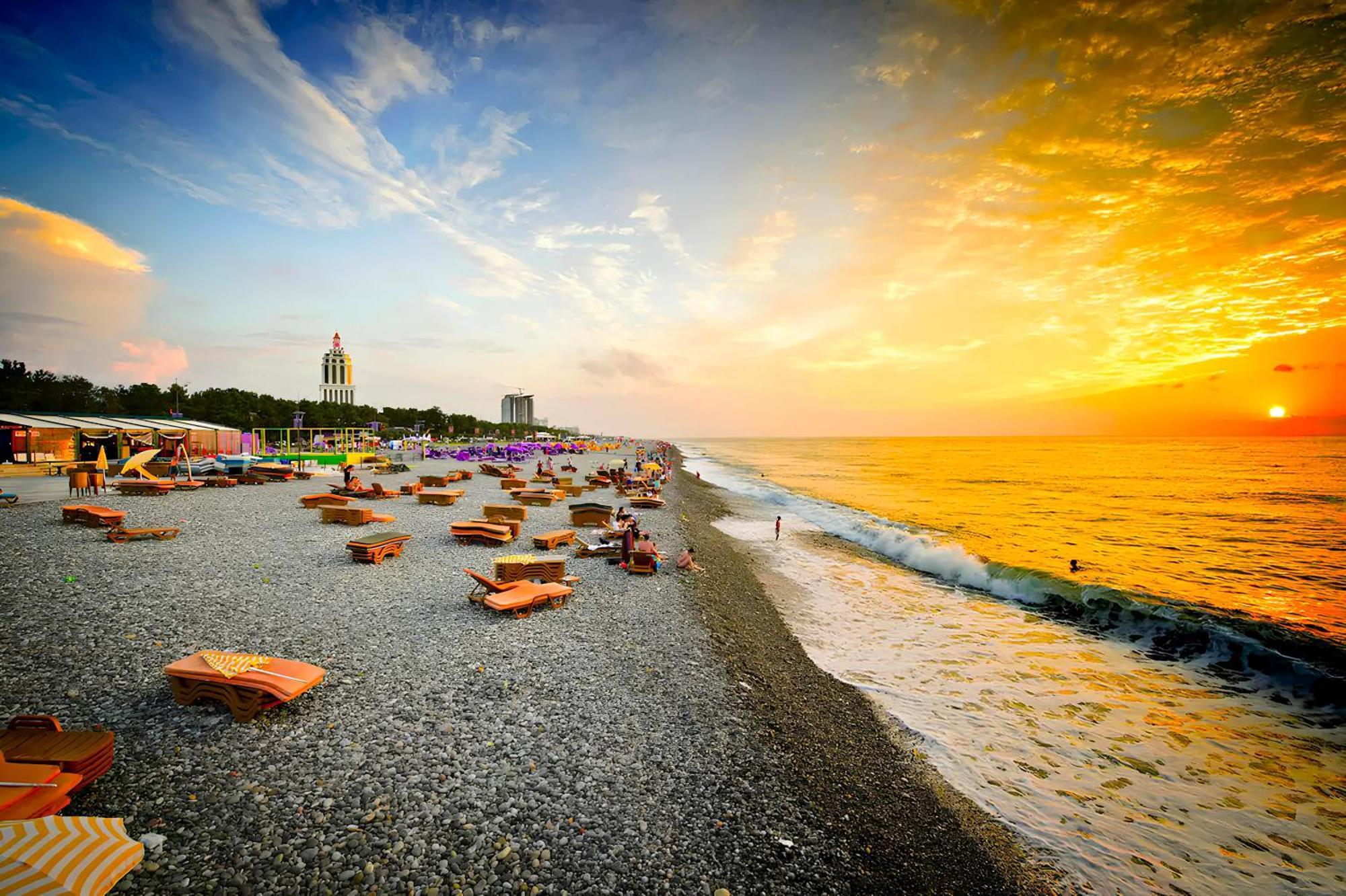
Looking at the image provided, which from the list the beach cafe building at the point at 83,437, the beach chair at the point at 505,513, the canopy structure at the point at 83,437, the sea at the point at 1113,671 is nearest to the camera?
the sea at the point at 1113,671

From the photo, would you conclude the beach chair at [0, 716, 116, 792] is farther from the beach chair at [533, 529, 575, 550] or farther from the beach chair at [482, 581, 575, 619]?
the beach chair at [533, 529, 575, 550]

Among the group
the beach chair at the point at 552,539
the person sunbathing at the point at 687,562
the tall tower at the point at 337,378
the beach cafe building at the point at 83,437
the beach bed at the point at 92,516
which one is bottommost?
the person sunbathing at the point at 687,562

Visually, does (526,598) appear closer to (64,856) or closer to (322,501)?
(64,856)

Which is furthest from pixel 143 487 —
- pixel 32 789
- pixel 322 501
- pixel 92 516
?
pixel 32 789

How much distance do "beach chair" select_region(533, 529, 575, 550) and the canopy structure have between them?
26030 mm

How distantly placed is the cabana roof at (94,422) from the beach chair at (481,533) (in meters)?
32.6

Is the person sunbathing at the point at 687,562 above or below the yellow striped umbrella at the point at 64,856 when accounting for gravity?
below

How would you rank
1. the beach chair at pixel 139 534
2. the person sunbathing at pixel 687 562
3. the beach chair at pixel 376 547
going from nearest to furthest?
the beach chair at pixel 376 547 → the beach chair at pixel 139 534 → the person sunbathing at pixel 687 562

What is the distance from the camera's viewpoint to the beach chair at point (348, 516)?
1574 centimetres

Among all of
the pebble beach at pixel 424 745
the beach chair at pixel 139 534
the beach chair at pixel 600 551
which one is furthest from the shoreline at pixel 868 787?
the beach chair at pixel 139 534

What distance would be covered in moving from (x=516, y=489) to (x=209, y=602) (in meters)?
17.0

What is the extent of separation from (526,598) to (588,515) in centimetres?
926

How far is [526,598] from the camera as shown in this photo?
933cm

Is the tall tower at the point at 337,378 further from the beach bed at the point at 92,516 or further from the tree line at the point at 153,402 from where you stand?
the beach bed at the point at 92,516
